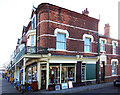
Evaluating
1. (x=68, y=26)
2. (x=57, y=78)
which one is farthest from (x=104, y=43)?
(x=57, y=78)

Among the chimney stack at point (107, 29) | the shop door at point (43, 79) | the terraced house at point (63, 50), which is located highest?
the chimney stack at point (107, 29)

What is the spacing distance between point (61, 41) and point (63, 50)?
3.66 feet

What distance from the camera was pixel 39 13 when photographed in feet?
46.9

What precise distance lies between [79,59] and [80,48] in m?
1.52

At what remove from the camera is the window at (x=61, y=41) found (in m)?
14.0

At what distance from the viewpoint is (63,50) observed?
14.0 meters

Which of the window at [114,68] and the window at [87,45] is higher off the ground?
the window at [87,45]

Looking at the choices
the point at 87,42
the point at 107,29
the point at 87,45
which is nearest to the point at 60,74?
the point at 87,45

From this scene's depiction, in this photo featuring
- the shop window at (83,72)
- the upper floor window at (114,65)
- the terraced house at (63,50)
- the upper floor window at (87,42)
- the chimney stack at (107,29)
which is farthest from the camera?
the chimney stack at (107,29)

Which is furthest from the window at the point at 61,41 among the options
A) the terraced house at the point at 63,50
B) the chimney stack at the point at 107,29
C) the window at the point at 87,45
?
the chimney stack at the point at 107,29

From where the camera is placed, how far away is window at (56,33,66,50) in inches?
552

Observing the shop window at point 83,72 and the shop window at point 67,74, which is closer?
the shop window at point 67,74

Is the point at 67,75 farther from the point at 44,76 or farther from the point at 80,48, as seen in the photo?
the point at 80,48

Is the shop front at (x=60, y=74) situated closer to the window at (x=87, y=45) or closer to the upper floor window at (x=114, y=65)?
the window at (x=87, y=45)
